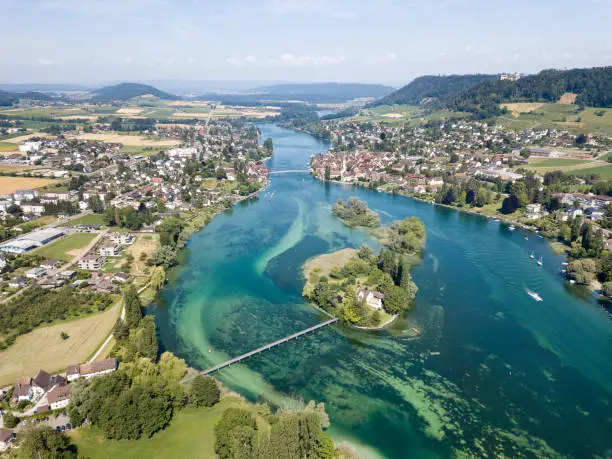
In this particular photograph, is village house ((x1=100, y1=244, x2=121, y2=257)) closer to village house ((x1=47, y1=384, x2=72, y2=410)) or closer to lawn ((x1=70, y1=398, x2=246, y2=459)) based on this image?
village house ((x1=47, y1=384, x2=72, y2=410))

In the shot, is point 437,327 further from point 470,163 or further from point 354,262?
point 470,163

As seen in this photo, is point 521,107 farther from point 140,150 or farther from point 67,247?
point 67,247

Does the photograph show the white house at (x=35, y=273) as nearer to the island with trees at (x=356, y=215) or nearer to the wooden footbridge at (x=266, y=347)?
the wooden footbridge at (x=266, y=347)

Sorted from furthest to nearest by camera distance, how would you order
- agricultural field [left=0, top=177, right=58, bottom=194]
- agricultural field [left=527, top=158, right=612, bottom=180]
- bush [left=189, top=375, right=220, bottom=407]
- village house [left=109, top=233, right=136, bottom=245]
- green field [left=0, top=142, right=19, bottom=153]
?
green field [left=0, top=142, right=19, bottom=153] → agricultural field [left=527, top=158, right=612, bottom=180] → agricultural field [left=0, top=177, right=58, bottom=194] → village house [left=109, top=233, right=136, bottom=245] → bush [left=189, top=375, right=220, bottom=407]

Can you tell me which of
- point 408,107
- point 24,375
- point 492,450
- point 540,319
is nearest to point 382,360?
point 492,450

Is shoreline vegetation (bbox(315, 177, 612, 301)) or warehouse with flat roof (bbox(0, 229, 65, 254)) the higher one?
shoreline vegetation (bbox(315, 177, 612, 301))

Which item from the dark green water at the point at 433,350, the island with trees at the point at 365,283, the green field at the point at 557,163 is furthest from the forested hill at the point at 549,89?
the island with trees at the point at 365,283

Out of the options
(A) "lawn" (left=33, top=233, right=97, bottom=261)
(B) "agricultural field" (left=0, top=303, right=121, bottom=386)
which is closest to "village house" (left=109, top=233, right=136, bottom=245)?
(A) "lawn" (left=33, top=233, right=97, bottom=261)
